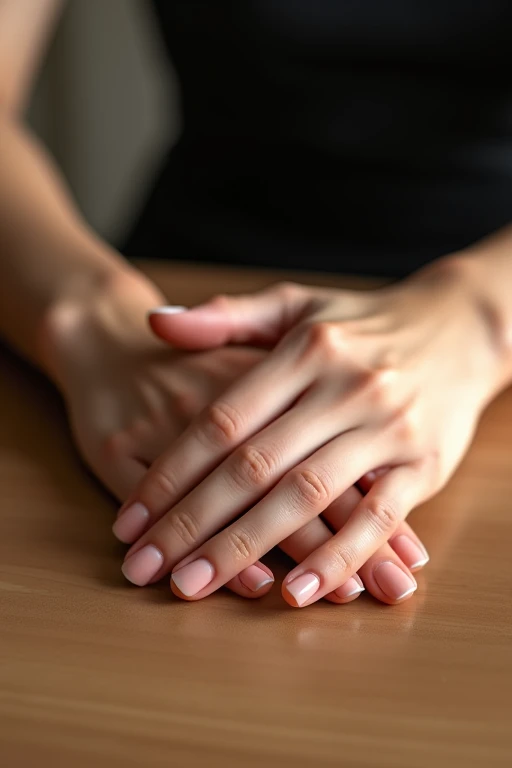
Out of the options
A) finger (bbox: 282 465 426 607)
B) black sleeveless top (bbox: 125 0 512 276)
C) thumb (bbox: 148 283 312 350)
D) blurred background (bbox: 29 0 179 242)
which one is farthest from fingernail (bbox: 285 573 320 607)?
blurred background (bbox: 29 0 179 242)

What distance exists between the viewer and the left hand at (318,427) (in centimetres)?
54

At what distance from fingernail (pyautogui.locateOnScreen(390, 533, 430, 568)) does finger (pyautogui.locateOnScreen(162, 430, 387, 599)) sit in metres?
0.05

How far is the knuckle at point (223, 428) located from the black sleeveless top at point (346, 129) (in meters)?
0.56

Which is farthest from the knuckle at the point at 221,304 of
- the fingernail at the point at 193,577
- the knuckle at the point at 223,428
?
the fingernail at the point at 193,577

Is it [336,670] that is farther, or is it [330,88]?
[330,88]

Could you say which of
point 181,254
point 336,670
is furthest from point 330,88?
point 336,670

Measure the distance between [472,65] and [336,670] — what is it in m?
0.81

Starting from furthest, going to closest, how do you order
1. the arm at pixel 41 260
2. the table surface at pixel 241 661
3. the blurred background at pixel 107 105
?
the blurred background at pixel 107 105 < the arm at pixel 41 260 < the table surface at pixel 241 661

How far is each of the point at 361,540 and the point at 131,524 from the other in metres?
0.14

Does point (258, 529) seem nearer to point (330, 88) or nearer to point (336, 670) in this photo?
point (336, 670)

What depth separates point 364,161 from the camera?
1103 mm

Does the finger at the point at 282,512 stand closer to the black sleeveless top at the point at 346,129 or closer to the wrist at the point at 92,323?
the wrist at the point at 92,323

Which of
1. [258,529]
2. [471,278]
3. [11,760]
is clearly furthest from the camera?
[471,278]

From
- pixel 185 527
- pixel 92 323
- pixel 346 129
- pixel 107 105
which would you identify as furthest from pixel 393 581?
pixel 107 105
